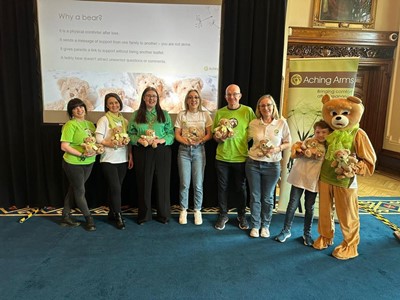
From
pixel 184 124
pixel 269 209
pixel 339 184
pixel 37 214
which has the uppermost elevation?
pixel 184 124

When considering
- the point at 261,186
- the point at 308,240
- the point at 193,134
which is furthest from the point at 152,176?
the point at 308,240

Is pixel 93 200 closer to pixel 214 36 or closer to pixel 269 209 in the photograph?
pixel 269 209

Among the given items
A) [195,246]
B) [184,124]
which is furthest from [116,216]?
[184,124]

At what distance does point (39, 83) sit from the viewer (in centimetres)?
369

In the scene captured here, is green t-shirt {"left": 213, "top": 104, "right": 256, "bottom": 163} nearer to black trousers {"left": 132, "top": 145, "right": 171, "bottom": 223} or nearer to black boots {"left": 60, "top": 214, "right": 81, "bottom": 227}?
black trousers {"left": 132, "top": 145, "right": 171, "bottom": 223}

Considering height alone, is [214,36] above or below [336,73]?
above

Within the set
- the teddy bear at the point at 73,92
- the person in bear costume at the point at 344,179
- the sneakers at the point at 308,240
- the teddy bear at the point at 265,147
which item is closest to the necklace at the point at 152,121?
the teddy bear at the point at 73,92

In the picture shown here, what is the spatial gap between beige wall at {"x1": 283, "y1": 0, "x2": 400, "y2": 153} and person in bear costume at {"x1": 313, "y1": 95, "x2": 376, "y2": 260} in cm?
390

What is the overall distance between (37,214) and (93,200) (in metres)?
0.66

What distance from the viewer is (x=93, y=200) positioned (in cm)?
395

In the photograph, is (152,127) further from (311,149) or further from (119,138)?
(311,149)

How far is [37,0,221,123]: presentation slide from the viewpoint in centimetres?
361

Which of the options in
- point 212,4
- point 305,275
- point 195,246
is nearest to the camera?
point 305,275

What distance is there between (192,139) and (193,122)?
0.64 ft
